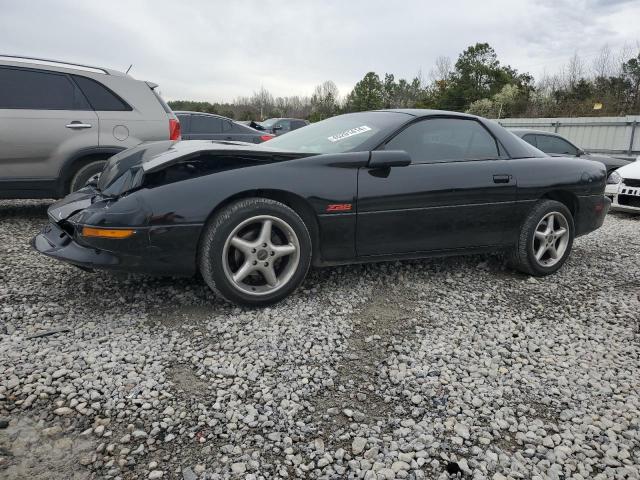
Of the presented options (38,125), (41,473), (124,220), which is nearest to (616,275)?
(124,220)

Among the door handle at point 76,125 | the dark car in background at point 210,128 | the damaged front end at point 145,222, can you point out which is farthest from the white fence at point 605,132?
the damaged front end at point 145,222

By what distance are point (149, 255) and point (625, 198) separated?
7054 millimetres

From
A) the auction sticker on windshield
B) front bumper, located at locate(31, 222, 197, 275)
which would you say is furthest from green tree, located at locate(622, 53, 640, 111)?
front bumper, located at locate(31, 222, 197, 275)

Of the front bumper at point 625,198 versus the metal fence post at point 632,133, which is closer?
the front bumper at point 625,198

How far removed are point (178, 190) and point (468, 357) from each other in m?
1.83

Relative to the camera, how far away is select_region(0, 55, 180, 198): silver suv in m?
4.58

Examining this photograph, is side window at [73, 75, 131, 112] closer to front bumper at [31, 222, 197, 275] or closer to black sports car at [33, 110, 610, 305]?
black sports car at [33, 110, 610, 305]

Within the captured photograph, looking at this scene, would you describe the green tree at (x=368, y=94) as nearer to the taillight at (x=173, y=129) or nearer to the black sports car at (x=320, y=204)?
the taillight at (x=173, y=129)

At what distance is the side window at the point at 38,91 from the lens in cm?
461

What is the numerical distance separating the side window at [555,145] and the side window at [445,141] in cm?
532

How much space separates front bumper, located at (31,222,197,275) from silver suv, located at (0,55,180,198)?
2.34 metres

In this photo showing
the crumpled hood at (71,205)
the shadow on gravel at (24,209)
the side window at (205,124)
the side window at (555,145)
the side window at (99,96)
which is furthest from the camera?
the side window at (205,124)

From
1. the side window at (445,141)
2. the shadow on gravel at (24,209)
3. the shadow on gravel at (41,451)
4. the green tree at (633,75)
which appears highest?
the green tree at (633,75)

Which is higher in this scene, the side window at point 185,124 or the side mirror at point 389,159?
the side window at point 185,124
